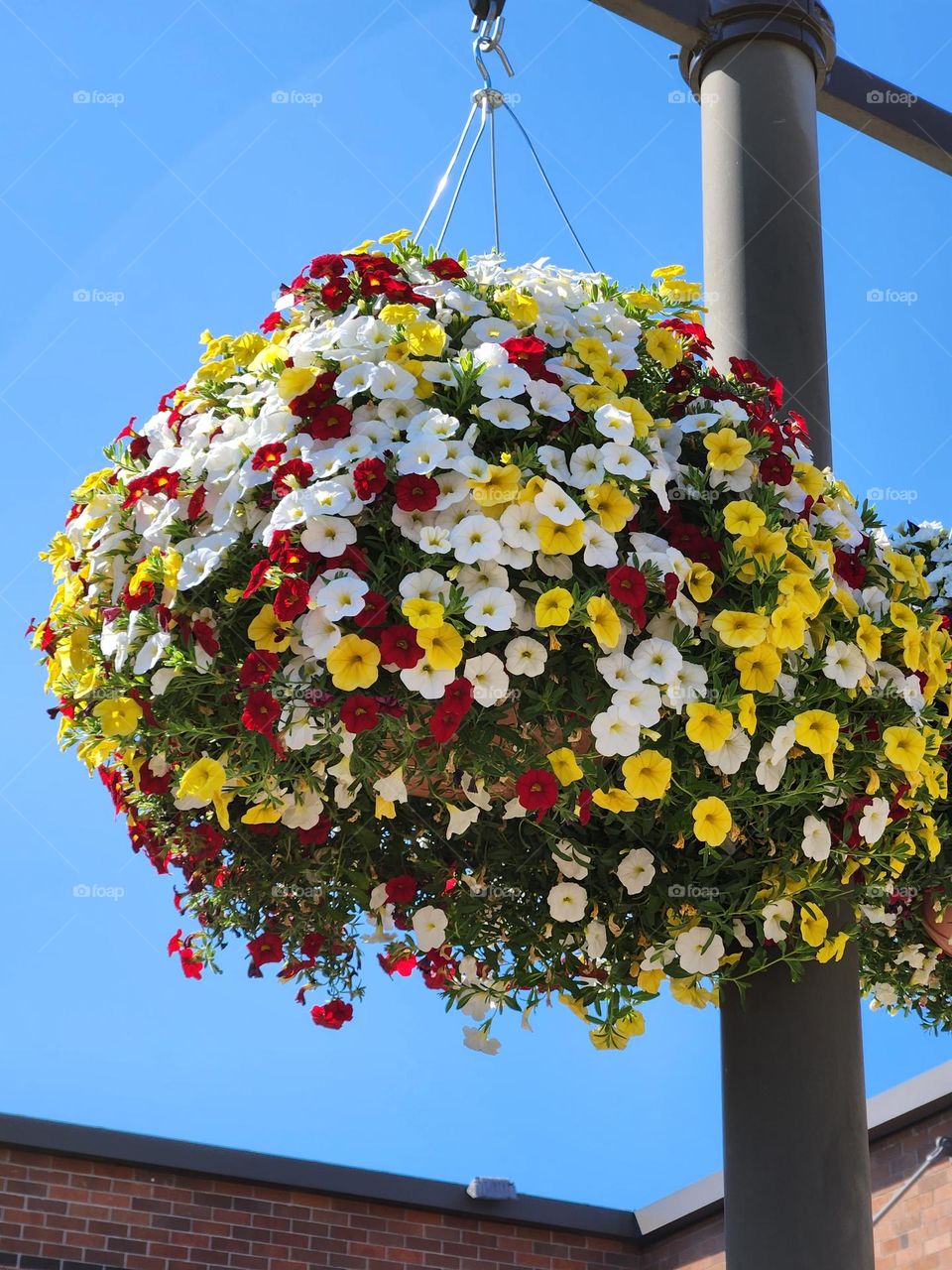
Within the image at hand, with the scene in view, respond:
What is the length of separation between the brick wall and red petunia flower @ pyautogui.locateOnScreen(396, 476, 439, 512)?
14.6ft

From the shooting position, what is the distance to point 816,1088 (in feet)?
6.18

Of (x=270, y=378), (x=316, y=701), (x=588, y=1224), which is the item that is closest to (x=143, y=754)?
(x=316, y=701)

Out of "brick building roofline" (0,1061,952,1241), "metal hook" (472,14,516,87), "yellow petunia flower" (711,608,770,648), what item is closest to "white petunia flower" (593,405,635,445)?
"yellow petunia flower" (711,608,770,648)

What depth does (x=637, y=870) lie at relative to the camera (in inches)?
71.4

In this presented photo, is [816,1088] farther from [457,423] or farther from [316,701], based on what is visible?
[457,423]

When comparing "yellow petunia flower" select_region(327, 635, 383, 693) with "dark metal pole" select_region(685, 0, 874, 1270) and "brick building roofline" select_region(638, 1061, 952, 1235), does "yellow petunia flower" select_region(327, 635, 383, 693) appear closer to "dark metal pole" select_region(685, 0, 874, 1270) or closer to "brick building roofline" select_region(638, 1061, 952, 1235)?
"dark metal pole" select_region(685, 0, 874, 1270)

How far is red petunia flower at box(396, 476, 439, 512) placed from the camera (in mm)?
1565

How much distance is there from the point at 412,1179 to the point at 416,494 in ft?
18.0

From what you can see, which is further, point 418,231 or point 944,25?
point 944,25

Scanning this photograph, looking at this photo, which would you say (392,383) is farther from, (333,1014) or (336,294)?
(333,1014)

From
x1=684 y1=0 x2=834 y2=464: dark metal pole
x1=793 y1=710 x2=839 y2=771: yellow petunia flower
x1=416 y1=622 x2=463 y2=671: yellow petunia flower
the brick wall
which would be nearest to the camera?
x1=416 y1=622 x2=463 y2=671: yellow petunia flower

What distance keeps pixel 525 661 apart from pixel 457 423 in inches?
10.4

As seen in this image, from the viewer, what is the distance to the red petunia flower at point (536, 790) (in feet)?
5.22

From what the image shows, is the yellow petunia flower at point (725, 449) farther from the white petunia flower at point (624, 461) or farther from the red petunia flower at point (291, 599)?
the red petunia flower at point (291, 599)
